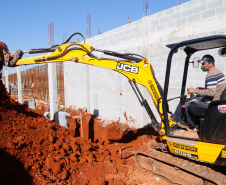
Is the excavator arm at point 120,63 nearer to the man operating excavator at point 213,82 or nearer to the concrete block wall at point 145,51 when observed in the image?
the man operating excavator at point 213,82

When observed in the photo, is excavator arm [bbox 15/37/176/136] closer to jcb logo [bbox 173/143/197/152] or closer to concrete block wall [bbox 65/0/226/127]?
jcb logo [bbox 173/143/197/152]

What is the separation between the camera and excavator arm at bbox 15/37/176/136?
3812 mm

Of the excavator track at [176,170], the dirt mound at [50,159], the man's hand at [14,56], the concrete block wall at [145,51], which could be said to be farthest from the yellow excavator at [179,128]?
the concrete block wall at [145,51]

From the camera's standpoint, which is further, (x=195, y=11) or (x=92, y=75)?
(x=92, y=75)

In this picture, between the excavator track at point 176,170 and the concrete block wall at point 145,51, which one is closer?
the excavator track at point 176,170

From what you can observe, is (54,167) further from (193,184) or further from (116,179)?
(193,184)

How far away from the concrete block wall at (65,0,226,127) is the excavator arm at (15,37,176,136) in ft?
7.83

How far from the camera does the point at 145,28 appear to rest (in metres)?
6.91

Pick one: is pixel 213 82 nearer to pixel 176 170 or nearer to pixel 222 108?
pixel 222 108

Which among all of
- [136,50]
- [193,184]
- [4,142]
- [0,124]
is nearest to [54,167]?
[4,142]

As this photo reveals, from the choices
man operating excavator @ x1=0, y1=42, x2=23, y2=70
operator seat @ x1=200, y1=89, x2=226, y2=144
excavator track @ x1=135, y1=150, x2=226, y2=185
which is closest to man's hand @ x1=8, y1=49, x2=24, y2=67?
man operating excavator @ x1=0, y1=42, x2=23, y2=70

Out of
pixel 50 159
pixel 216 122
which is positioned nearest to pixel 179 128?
pixel 216 122

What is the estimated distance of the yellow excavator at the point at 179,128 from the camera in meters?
2.91

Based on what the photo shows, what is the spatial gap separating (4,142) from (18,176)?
853 mm
